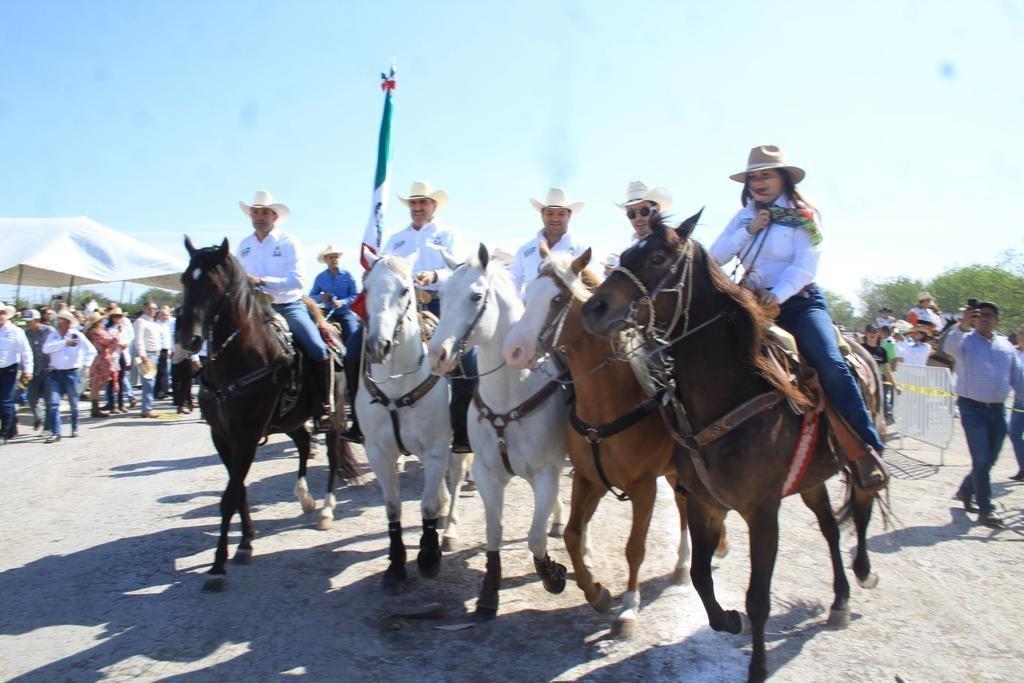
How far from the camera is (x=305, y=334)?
6.41m

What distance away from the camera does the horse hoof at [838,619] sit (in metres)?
4.41

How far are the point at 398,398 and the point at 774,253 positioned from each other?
2.81 meters

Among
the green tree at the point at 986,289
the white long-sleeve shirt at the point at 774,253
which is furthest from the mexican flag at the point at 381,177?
the green tree at the point at 986,289

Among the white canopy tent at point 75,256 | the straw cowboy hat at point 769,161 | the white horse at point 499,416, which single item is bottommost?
the white horse at point 499,416

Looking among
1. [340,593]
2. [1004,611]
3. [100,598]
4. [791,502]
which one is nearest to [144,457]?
[100,598]

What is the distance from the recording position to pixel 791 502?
7773 millimetres

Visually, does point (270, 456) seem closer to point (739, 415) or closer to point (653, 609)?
point (653, 609)

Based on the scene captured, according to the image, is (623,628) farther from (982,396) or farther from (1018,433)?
(1018,433)

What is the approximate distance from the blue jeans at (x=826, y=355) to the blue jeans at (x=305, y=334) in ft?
13.6

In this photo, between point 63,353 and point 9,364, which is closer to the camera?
point 9,364

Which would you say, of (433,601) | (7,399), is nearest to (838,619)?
(433,601)

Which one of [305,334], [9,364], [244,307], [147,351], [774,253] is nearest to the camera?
[774,253]

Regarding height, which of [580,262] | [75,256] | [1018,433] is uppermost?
[75,256]

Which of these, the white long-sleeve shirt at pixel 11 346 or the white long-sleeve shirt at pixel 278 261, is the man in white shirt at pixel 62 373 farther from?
the white long-sleeve shirt at pixel 278 261
